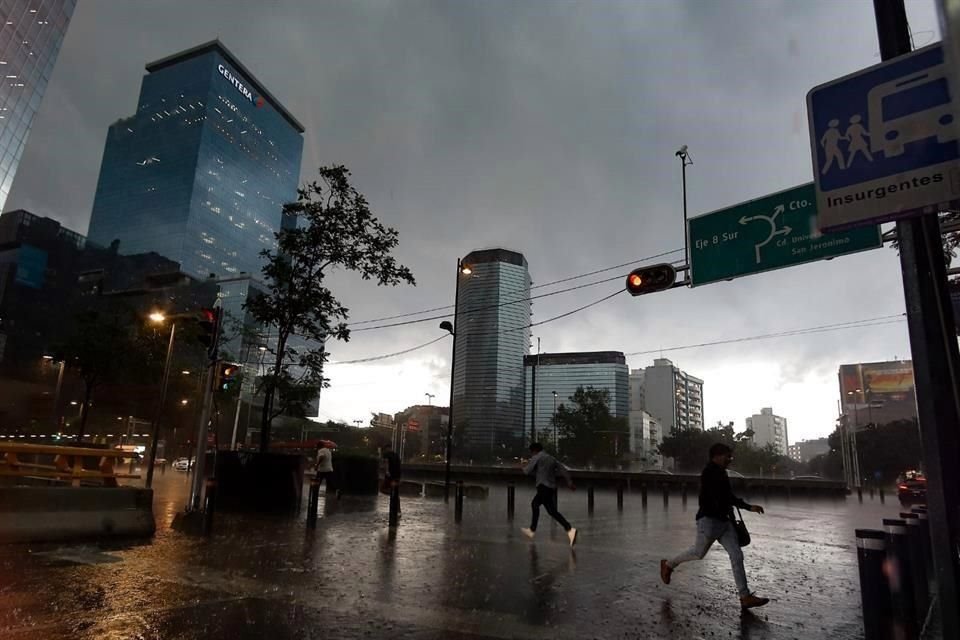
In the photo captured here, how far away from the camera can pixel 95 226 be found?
13188cm

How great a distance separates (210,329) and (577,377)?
111554 millimetres

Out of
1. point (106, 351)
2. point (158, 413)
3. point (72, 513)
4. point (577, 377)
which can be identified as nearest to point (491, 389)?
point (577, 377)

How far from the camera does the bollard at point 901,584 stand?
518cm

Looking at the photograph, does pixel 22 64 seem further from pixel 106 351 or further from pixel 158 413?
pixel 158 413

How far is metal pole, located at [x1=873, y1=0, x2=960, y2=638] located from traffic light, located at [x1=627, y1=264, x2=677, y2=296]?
289 inches

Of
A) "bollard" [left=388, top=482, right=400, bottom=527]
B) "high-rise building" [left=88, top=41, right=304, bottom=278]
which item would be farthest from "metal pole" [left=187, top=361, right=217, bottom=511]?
"high-rise building" [left=88, top=41, right=304, bottom=278]

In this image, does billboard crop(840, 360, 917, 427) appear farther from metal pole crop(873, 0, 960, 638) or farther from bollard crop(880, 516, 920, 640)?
metal pole crop(873, 0, 960, 638)

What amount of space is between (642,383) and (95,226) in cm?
14757

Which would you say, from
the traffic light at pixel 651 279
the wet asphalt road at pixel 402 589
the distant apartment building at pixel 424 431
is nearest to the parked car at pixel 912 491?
the wet asphalt road at pixel 402 589

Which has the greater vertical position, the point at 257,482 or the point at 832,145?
the point at 832,145

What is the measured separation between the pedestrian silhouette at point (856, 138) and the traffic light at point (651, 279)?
7.71 m

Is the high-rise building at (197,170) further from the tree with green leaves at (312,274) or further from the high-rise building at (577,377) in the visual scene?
the tree with green leaves at (312,274)

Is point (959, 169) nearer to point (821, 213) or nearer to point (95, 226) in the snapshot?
point (821, 213)

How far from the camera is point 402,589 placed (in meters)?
6.45
